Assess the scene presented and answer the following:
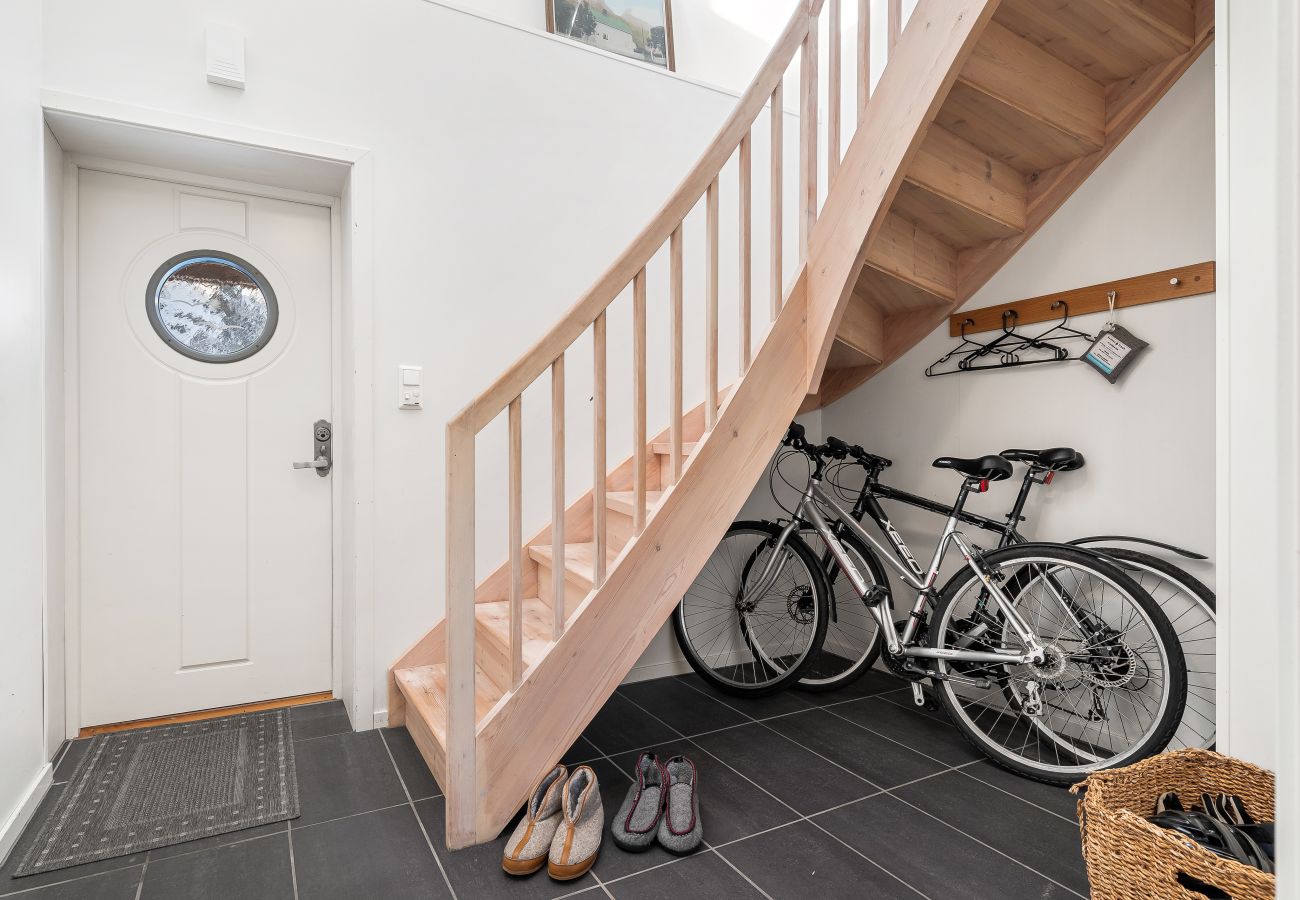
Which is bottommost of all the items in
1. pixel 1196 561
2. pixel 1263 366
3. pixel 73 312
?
pixel 1196 561

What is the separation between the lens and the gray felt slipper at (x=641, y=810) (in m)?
1.67

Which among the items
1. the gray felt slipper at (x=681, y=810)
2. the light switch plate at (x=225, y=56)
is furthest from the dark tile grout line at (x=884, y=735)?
the light switch plate at (x=225, y=56)

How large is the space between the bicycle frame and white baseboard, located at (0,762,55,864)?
2.21 meters

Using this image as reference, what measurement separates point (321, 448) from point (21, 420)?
34.5 inches

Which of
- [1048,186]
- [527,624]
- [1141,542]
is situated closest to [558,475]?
[527,624]

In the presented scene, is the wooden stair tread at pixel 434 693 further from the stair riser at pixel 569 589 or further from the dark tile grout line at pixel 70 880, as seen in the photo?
the dark tile grout line at pixel 70 880

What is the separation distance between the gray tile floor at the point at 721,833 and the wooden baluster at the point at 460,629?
15cm

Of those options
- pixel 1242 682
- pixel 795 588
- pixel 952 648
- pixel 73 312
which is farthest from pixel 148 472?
pixel 1242 682

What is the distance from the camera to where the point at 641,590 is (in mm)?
1870

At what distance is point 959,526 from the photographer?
8.50 feet

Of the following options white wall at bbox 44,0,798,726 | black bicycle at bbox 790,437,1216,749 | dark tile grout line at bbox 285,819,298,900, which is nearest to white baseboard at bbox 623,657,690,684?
black bicycle at bbox 790,437,1216,749

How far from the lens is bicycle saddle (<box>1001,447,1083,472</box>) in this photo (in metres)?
2.15

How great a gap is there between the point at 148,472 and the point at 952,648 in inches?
103

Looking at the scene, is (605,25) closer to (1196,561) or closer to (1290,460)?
(1196,561)
